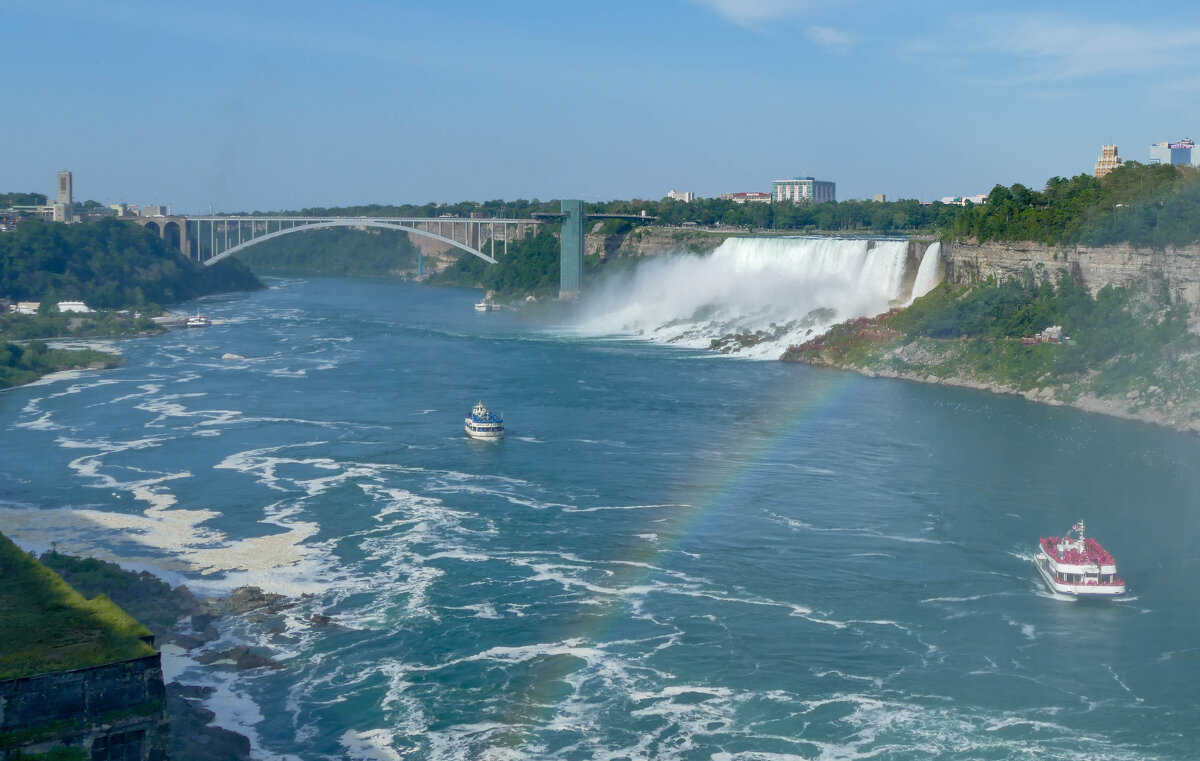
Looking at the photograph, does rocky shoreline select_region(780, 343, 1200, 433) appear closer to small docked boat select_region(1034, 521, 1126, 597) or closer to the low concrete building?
small docked boat select_region(1034, 521, 1126, 597)

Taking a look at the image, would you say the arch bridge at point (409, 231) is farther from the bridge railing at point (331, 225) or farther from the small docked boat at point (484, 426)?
the small docked boat at point (484, 426)

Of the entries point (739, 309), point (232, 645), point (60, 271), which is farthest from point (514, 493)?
point (60, 271)

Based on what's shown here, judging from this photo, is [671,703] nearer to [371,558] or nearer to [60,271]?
[371,558]

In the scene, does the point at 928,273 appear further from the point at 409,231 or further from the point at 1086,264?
the point at 409,231

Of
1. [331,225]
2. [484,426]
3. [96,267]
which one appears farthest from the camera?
[331,225]

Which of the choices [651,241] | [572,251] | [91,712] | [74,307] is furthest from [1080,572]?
[651,241]

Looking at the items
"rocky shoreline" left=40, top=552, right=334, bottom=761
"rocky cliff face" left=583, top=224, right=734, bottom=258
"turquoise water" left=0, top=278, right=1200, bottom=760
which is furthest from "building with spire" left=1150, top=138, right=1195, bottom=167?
"rocky shoreline" left=40, top=552, right=334, bottom=761
